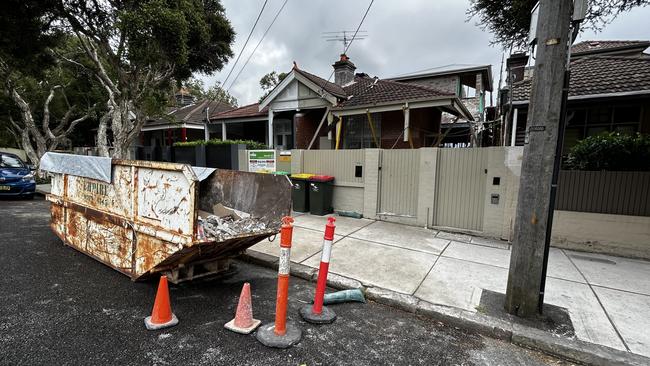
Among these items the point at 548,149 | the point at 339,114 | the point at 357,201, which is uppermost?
the point at 339,114

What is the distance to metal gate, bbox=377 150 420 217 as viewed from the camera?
7.49m

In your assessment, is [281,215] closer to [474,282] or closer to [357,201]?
[474,282]

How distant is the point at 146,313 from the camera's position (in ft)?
10.9

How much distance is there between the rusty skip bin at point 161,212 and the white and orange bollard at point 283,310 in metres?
0.94

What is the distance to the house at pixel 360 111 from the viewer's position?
1042 centimetres

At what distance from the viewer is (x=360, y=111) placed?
35.1ft

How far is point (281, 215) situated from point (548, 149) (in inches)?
124

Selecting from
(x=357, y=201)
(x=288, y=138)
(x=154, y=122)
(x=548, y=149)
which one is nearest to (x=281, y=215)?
(x=548, y=149)

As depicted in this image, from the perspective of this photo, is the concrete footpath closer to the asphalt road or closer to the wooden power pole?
the asphalt road

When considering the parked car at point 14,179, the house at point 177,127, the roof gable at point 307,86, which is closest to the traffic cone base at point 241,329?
the roof gable at point 307,86

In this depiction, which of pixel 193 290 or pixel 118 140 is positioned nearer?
pixel 193 290

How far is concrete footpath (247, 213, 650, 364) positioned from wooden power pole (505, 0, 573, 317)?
1.64 ft

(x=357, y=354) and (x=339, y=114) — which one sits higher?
(x=339, y=114)

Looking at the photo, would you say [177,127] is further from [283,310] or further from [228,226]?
[283,310]
